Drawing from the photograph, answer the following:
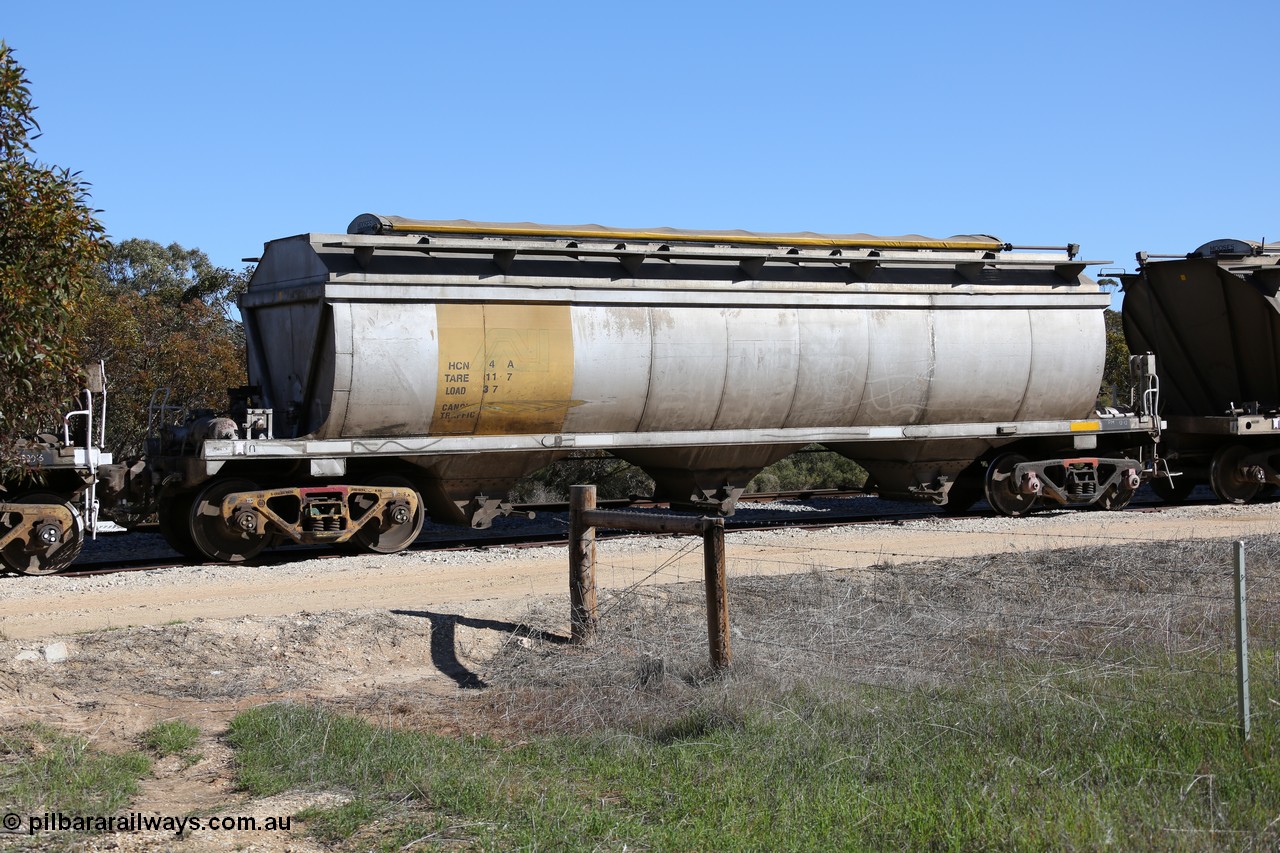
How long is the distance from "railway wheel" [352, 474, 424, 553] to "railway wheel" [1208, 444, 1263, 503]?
12886 millimetres

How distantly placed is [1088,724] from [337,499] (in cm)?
956

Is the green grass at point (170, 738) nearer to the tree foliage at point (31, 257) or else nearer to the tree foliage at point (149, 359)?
the tree foliage at point (31, 257)

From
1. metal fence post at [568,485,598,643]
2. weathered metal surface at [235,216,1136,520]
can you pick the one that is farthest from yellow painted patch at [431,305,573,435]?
metal fence post at [568,485,598,643]

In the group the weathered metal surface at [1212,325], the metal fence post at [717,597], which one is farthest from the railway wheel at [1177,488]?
the metal fence post at [717,597]

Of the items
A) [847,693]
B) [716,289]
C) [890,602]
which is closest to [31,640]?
[847,693]

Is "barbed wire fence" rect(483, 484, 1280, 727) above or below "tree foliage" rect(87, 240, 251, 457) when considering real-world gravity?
below

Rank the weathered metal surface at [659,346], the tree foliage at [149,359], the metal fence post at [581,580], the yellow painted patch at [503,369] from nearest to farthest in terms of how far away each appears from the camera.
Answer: the metal fence post at [581,580] < the weathered metal surface at [659,346] < the yellow painted patch at [503,369] < the tree foliage at [149,359]

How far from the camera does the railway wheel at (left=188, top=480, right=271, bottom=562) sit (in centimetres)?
1359

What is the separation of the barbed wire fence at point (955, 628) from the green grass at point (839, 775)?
0.20 m

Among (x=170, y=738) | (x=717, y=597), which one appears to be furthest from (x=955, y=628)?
(x=170, y=738)

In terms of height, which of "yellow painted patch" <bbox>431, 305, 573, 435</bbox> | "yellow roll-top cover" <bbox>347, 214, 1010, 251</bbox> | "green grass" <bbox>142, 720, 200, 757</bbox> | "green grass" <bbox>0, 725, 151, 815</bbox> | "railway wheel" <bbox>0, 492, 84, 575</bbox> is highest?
"yellow roll-top cover" <bbox>347, 214, 1010, 251</bbox>

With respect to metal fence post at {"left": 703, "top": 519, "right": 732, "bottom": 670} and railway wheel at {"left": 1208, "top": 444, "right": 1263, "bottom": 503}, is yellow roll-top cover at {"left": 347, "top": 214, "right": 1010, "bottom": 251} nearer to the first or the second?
railway wheel at {"left": 1208, "top": 444, "right": 1263, "bottom": 503}

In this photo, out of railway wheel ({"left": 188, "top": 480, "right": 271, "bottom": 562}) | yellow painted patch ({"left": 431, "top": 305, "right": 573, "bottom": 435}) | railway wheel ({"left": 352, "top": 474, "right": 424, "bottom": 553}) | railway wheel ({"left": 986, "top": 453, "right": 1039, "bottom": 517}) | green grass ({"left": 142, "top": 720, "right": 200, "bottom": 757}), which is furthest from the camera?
railway wheel ({"left": 986, "top": 453, "right": 1039, "bottom": 517})

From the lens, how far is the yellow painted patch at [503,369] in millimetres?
14172
